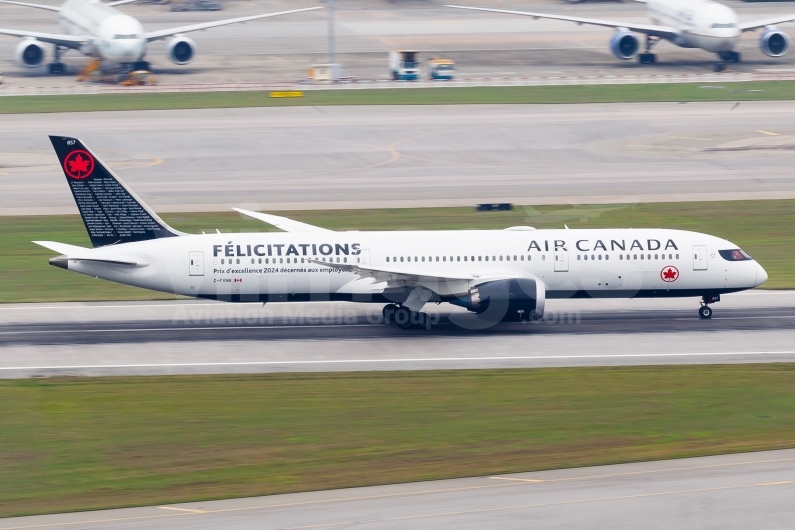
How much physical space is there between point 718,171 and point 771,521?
167 ft

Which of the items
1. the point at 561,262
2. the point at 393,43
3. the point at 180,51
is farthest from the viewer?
the point at 393,43

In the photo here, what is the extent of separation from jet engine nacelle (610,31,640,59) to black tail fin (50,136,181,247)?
78185mm

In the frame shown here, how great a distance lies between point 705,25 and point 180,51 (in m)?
52.4

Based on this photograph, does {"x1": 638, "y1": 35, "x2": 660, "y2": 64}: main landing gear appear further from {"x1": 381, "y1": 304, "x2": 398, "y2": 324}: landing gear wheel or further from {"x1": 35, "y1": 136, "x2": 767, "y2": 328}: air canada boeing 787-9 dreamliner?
{"x1": 381, "y1": 304, "x2": 398, "y2": 324}: landing gear wheel

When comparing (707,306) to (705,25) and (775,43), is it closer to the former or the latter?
(705,25)

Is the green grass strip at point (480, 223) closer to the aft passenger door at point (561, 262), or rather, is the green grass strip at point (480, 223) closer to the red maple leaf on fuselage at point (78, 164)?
the red maple leaf on fuselage at point (78, 164)

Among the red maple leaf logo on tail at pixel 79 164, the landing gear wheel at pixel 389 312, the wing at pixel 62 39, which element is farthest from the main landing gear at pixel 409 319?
the wing at pixel 62 39

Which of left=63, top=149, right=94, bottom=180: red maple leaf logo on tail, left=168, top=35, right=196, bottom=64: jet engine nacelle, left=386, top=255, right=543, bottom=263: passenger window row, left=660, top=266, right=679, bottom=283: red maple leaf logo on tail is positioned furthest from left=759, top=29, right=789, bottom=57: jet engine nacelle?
left=63, top=149, right=94, bottom=180: red maple leaf logo on tail

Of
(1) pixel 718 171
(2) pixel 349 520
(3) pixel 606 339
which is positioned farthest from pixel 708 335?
(1) pixel 718 171

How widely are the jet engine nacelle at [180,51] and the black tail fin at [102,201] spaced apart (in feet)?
231

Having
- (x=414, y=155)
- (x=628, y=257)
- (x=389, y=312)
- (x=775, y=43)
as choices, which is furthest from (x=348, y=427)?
(x=775, y=43)

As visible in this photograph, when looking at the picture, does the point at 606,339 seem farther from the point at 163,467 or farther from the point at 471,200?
the point at 471,200

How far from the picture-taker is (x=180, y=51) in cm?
10812

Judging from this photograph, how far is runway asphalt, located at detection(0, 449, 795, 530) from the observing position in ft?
74.2
